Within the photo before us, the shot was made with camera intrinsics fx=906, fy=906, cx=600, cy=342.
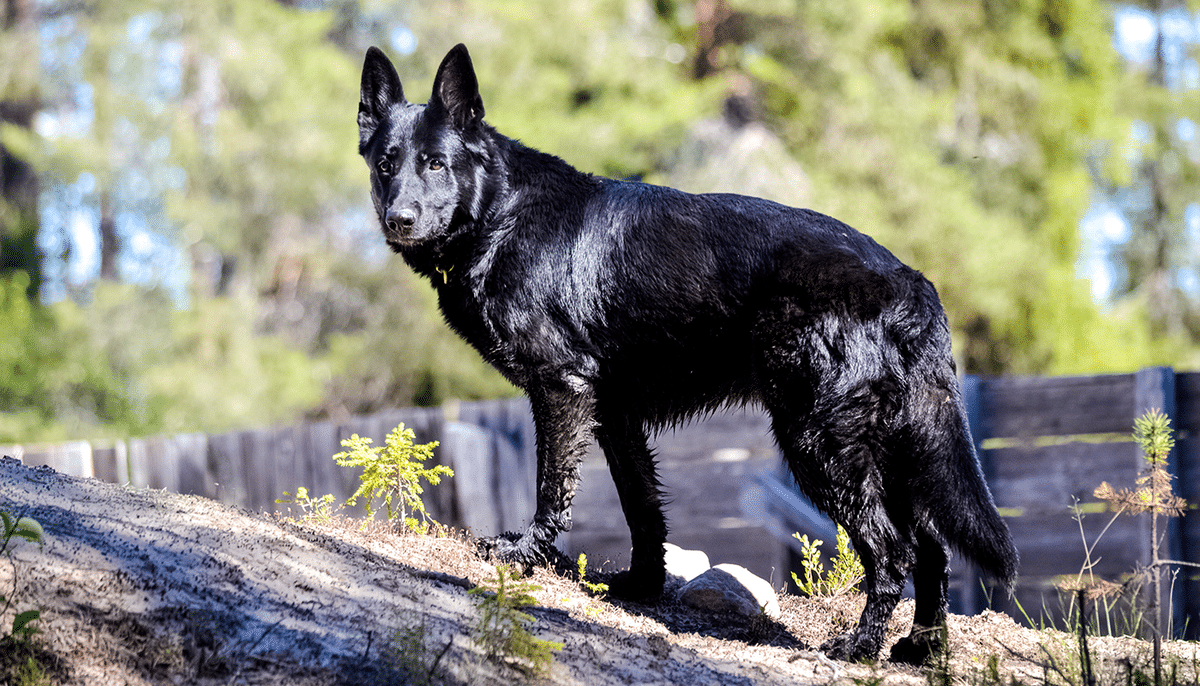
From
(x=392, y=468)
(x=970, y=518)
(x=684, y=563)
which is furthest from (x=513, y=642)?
(x=684, y=563)

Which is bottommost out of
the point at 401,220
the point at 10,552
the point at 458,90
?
the point at 10,552

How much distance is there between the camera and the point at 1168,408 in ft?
→ 20.6

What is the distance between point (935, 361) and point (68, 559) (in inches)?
126

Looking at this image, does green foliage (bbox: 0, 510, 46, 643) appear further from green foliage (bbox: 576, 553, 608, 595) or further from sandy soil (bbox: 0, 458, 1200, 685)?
green foliage (bbox: 576, 553, 608, 595)

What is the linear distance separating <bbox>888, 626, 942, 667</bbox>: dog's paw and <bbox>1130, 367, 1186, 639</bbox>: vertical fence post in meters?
3.39

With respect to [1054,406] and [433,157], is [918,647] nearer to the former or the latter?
[433,157]

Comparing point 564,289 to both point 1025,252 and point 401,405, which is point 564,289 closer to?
point 1025,252

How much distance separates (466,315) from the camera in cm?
430

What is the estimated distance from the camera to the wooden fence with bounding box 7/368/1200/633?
21.5 ft

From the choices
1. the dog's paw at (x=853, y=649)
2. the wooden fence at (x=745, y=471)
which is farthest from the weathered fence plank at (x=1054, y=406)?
the dog's paw at (x=853, y=649)

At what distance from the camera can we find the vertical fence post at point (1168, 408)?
6098 mm

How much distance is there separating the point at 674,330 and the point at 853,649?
1517 millimetres

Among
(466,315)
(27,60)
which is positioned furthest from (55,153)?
(466,315)

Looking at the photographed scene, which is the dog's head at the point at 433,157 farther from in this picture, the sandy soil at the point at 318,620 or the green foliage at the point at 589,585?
the green foliage at the point at 589,585
